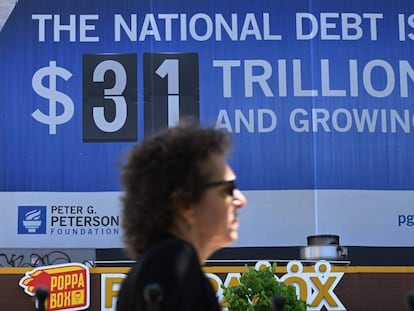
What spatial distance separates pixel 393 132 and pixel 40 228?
654cm

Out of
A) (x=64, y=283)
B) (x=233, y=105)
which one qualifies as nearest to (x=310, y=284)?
(x=64, y=283)

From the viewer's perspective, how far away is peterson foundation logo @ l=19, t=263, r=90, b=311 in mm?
12883

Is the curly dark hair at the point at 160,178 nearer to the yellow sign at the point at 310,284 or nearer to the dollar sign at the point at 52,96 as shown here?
the yellow sign at the point at 310,284

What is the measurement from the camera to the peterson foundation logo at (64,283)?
12883 mm

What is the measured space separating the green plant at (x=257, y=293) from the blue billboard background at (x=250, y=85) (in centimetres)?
538

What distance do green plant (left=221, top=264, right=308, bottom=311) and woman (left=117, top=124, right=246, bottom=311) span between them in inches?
266

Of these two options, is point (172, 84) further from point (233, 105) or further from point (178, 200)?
point (178, 200)

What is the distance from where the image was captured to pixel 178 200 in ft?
7.38

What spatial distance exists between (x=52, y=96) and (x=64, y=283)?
3849mm

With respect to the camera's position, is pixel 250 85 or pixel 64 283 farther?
pixel 250 85

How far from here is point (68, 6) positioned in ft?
51.7

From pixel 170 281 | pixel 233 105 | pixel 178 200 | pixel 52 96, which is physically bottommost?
pixel 170 281

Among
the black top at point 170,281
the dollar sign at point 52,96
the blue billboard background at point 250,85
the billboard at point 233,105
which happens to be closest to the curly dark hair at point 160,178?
the black top at point 170,281

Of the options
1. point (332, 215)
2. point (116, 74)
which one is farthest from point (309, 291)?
point (116, 74)
